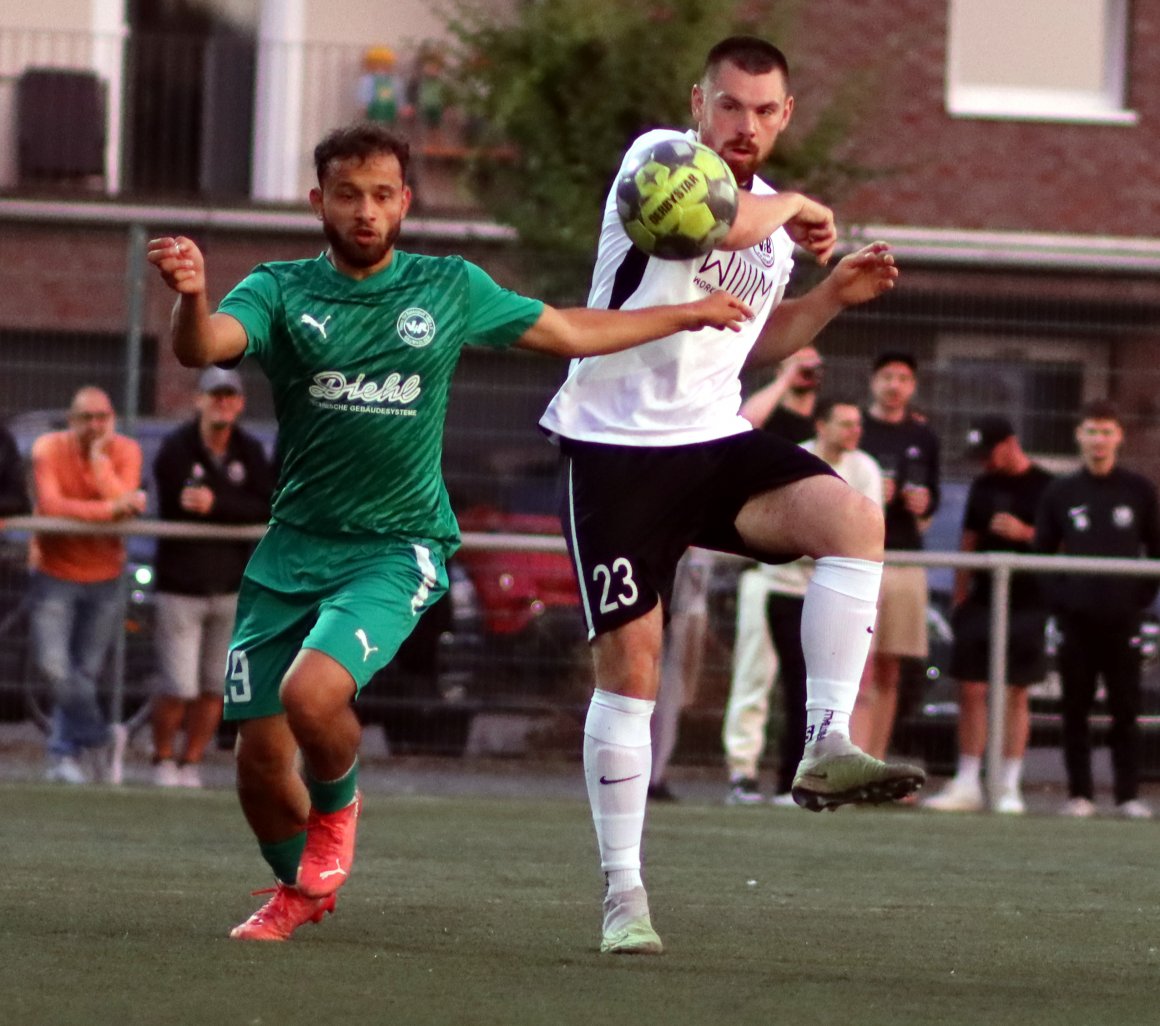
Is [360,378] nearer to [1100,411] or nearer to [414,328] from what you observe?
[414,328]

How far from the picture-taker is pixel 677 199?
573cm

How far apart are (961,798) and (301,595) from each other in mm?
6598

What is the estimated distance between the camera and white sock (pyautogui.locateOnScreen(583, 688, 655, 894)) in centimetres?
599

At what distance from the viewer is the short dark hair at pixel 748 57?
5.99 meters

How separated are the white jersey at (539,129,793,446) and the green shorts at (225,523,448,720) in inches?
20.6

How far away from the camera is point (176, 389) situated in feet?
42.8

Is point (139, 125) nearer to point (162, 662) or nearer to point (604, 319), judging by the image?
point (162, 662)

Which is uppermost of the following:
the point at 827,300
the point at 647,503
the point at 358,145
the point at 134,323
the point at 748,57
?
the point at 748,57

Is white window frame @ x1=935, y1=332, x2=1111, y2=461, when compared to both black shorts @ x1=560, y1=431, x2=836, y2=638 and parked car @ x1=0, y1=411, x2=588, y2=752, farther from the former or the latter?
black shorts @ x1=560, y1=431, x2=836, y2=638

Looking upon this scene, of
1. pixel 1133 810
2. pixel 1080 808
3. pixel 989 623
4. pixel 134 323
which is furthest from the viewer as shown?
pixel 134 323

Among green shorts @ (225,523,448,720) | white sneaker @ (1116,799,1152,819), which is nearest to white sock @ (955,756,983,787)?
white sneaker @ (1116,799,1152,819)

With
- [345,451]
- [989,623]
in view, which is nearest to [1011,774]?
[989,623]

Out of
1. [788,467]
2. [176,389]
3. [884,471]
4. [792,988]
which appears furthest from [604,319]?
[176,389]

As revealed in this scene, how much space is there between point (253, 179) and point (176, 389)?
9.77 meters
